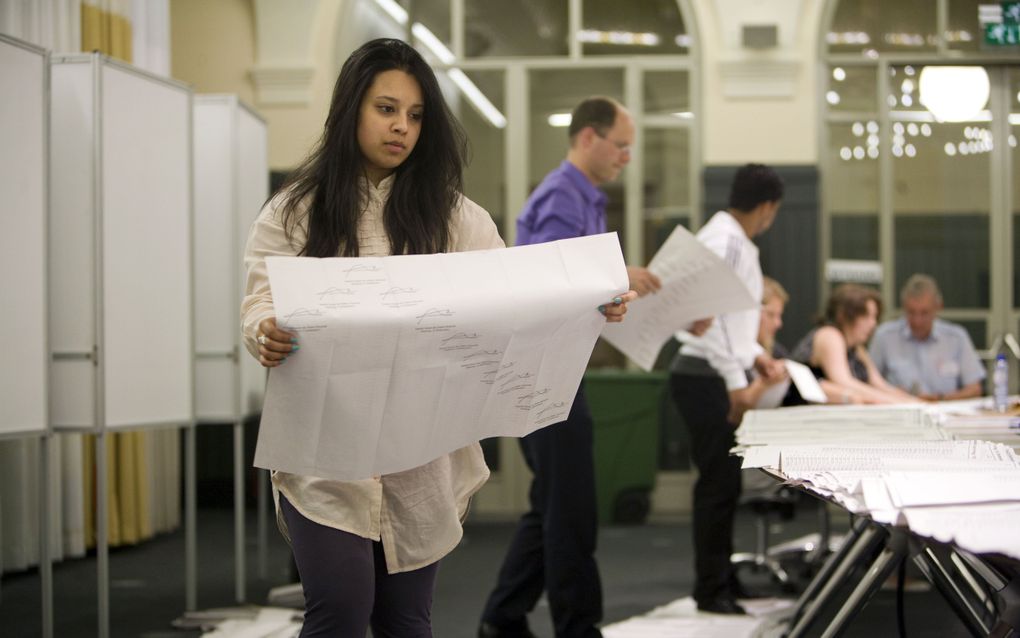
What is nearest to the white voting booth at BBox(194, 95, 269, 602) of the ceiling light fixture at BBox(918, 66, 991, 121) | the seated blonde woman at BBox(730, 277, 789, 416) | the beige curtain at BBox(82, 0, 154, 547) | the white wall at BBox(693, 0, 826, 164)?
the beige curtain at BBox(82, 0, 154, 547)

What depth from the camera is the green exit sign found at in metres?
6.84

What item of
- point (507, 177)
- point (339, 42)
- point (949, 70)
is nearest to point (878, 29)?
point (949, 70)

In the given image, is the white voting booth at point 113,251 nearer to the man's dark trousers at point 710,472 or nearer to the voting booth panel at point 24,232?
the voting booth panel at point 24,232

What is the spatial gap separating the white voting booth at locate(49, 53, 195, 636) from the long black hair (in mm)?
2115

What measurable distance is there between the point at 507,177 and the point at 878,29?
95.9 inches

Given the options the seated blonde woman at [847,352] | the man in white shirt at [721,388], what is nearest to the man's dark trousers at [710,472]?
the man in white shirt at [721,388]

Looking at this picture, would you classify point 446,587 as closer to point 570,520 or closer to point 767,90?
point 570,520

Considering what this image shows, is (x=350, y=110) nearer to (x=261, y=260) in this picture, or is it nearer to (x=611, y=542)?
(x=261, y=260)

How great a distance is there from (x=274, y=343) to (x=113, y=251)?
8.24 ft

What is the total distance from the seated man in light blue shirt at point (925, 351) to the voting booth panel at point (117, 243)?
3772mm

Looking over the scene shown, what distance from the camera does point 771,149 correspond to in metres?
6.87

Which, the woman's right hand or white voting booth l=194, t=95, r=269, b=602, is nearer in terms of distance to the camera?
the woman's right hand

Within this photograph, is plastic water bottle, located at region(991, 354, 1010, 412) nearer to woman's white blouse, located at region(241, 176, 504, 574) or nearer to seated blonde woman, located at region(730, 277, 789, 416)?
seated blonde woman, located at region(730, 277, 789, 416)

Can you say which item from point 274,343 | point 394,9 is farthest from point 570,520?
point 394,9
